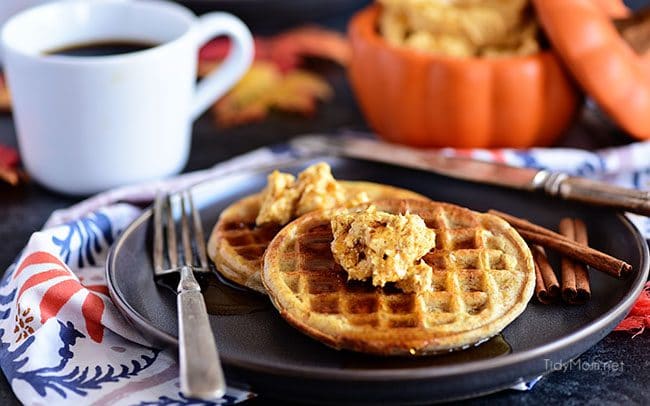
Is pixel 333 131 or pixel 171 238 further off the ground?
pixel 171 238

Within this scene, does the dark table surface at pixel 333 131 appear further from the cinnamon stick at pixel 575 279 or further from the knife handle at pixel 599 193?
the knife handle at pixel 599 193

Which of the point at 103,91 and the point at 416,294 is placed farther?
the point at 103,91

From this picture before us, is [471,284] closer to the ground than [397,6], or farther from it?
closer to the ground

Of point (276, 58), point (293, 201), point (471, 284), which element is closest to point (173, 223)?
point (293, 201)

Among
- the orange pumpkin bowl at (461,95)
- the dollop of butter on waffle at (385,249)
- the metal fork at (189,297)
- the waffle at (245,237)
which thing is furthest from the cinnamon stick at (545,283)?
the orange pumpkin bowl at (461,95)

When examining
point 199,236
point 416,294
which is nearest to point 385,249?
point 416,294

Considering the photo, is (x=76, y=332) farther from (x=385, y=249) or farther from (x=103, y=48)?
(x=103, y=48)

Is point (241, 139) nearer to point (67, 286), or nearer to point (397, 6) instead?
point (397, 6)
